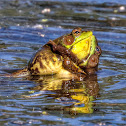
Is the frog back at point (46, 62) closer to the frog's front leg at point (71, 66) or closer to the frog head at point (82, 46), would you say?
the frog's front leg at point (71, 66)

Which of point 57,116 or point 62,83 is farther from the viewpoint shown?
point 62,83

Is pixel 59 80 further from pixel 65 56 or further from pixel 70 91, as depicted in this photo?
pixel 70 91

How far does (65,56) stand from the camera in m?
7.21

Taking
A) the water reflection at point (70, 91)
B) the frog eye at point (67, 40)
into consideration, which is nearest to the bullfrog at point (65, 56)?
the frog eye at point (67, 40)

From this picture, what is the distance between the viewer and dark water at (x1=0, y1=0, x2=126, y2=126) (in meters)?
5.38

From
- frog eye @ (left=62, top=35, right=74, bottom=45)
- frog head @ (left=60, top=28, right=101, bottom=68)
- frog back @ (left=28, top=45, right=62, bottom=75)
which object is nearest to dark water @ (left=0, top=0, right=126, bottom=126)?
frog back @ (left=28, top=45, right=62, bottom=75)

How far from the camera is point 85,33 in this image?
7352 millimetres

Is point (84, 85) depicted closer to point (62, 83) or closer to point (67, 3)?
point (62, 83)

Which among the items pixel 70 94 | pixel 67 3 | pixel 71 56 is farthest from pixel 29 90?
pixel 67 3

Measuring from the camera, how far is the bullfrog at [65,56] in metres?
7.16

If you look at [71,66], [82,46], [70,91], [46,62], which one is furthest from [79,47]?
[70,91]

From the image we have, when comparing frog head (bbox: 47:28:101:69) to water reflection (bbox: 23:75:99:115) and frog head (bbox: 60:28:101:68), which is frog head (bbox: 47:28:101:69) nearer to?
frog head (bbox: 60:28:101:68)

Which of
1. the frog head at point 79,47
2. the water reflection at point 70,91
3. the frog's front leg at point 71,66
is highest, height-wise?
the frog head at point 79,47

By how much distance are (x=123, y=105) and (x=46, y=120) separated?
1292mm
